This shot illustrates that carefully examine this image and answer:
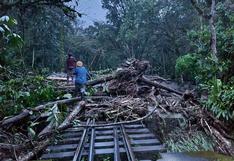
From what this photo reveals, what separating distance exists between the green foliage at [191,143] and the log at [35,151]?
2.89 meters

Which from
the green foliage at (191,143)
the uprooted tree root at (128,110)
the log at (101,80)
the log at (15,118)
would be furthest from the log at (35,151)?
the log at (101,80)

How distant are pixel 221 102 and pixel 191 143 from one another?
257 cm

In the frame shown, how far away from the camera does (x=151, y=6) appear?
30.1m

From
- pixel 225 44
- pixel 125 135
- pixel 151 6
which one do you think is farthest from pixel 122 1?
pixel 125 135

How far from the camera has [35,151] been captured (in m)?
6.45

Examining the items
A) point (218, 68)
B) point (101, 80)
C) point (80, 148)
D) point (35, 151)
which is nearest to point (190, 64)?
point (218, 68)

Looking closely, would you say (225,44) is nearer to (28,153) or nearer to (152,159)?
(152,159)

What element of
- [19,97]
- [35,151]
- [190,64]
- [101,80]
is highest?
[190,64]


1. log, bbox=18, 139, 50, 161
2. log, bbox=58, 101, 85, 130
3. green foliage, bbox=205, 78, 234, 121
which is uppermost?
green foliage, bbox=205, 78, 234, 121

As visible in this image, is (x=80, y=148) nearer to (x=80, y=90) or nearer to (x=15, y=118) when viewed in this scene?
(x=15, y=118)

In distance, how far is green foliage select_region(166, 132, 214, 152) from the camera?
766 cm

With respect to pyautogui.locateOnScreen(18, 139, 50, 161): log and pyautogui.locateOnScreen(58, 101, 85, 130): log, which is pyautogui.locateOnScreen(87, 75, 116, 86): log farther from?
pyautogui.locateOnScreen(18, 139, 50, 161): log

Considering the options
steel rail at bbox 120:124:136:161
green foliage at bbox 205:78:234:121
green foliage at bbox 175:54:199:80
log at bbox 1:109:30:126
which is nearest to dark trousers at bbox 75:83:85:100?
log at bbox 1:109:30:126

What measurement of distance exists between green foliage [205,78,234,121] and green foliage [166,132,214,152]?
155 cm
